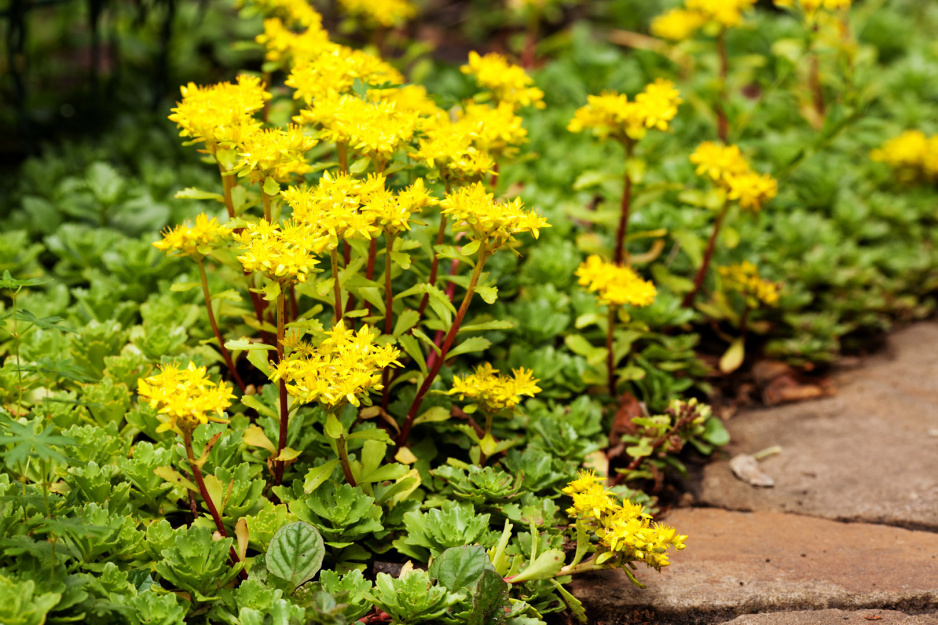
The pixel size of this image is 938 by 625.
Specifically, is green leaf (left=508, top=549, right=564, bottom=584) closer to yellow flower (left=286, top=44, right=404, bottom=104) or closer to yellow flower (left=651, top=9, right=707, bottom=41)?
yellow flower (left=286, top=44, right=404, bottom=104)

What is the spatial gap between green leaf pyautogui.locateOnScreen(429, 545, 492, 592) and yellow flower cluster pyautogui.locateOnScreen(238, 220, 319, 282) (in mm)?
755

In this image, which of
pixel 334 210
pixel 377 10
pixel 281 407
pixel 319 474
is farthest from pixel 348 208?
pixel 377 10

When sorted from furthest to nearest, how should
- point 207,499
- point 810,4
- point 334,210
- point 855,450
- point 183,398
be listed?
point 810,4, point 855,450, point 207,499, point 334,210, point 183,398

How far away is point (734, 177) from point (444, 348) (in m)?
1.39

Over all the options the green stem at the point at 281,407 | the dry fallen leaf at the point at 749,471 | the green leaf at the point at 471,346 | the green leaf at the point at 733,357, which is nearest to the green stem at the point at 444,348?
the green leaf at the point at 471,346

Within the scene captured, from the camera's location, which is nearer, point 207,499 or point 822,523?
point 207,499

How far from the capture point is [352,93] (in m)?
2.13

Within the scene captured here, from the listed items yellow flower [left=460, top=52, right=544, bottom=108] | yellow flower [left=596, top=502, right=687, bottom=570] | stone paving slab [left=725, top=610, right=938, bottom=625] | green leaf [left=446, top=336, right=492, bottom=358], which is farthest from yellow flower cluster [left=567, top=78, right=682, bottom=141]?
stone paving slab [left=725, top=610, right=938, bottom=625]

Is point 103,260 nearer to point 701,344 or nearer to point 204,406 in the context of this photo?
point 204,406

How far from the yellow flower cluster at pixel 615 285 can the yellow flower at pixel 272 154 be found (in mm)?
921

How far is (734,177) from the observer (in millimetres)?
2678

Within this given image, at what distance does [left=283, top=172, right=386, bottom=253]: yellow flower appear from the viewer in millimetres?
1664

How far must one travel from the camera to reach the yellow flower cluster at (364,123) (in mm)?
1831

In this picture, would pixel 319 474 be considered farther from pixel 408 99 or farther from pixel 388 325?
pixel 408 99
